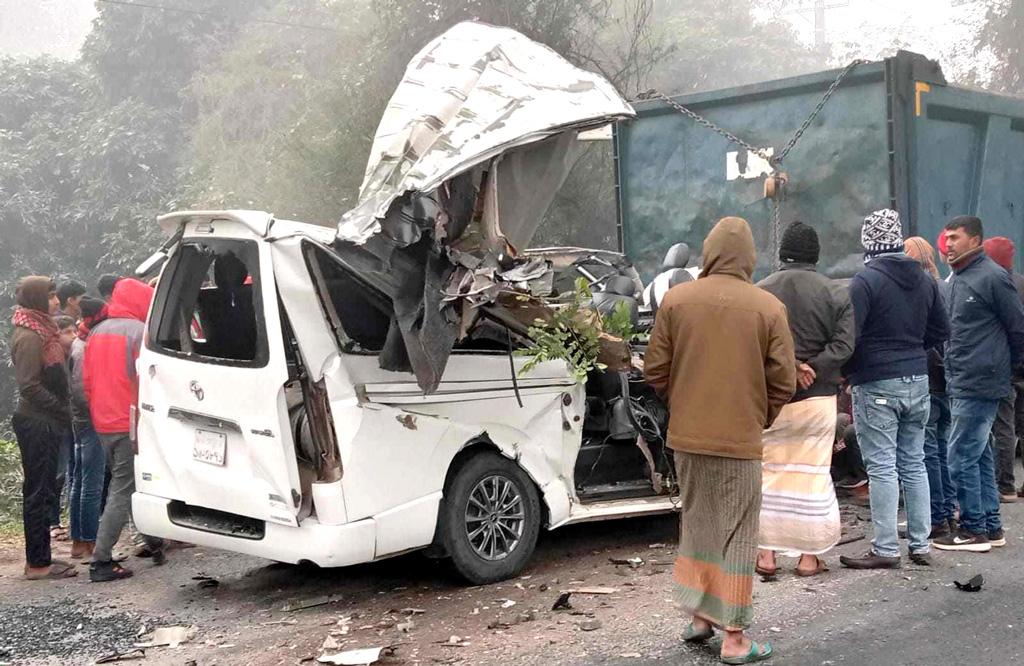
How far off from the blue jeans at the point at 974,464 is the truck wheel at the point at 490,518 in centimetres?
246

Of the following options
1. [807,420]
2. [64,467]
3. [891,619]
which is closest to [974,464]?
[807,420]

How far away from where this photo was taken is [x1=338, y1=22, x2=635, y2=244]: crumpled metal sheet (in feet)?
16.6

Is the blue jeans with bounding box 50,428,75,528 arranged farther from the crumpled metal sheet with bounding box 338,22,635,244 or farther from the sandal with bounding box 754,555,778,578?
the sandal with bounding box 754,555,778,578

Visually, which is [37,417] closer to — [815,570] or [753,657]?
[753,657]

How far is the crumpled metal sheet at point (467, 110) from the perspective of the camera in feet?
16.6

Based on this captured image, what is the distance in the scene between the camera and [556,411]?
6023 millimetres

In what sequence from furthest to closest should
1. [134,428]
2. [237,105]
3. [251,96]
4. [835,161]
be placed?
[237,105] → [251,96] → [835,161] → [134,428]

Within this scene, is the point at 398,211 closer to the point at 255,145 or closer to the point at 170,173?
the point at 255,145

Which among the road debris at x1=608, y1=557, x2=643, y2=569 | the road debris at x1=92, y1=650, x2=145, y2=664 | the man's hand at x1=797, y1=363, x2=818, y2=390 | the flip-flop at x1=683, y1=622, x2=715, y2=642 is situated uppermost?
the man's hand at x1=797, y1=363, x2=818, y2=390

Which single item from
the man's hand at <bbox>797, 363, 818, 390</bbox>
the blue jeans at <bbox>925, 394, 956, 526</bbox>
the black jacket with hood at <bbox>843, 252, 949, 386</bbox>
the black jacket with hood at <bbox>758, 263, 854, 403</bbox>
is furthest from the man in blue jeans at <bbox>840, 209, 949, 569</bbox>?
the blue jeans at <bbox>925, 394, 956, 526</bbox>

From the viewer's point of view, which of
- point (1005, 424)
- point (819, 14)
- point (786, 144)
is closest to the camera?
point (1005, 424)

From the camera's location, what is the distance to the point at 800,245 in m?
5.57

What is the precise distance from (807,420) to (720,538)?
131cm

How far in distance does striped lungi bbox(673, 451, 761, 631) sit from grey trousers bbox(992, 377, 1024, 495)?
347cm
